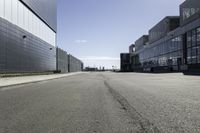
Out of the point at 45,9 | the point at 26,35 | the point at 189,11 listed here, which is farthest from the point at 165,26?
the point at 26,35

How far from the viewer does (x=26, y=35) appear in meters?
51.8

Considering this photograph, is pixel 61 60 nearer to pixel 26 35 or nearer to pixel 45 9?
pixel 45 9

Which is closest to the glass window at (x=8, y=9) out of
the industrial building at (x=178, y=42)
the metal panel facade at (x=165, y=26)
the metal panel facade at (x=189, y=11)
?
the industrial building at (x=178, y=42)

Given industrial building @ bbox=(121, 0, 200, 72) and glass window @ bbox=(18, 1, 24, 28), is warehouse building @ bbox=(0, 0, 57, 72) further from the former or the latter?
industrial building @ bbox=(121, 0, 200, 72)

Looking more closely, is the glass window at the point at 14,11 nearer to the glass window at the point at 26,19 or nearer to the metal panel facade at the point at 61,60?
the glass window at the point at 26,19

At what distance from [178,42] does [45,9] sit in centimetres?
3591

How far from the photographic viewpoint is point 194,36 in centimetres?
6309

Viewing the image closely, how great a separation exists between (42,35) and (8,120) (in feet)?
209

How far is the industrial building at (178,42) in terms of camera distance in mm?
63125

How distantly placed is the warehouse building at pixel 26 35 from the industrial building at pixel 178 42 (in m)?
34.8

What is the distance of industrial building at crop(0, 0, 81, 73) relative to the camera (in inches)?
1594

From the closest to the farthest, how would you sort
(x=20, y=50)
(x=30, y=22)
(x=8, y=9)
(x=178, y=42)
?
(x=8, y=9) → (x=20, y=50) → (x=30, y=22) → (x=178, y=42)

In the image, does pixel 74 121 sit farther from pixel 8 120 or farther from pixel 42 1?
pixel 42 1

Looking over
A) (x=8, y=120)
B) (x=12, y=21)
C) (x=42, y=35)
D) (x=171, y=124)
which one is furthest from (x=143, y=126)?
(x=42, y=35)
